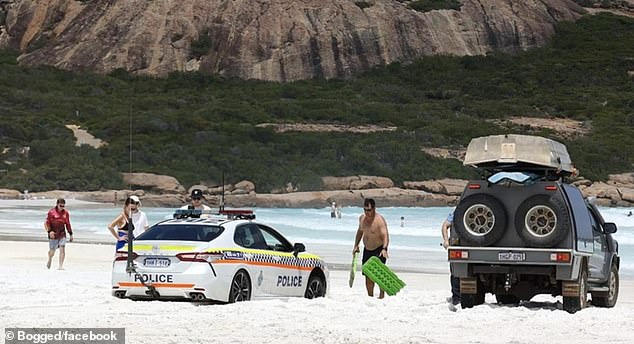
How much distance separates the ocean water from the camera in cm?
2859

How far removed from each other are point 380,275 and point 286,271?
161cm

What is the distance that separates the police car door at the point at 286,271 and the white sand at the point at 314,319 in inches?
17.6

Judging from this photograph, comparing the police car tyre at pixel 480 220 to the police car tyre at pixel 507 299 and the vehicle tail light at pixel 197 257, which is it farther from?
the vehicle tail light at pixel 197 257

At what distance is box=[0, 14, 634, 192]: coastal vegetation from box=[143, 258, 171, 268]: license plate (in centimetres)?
6707

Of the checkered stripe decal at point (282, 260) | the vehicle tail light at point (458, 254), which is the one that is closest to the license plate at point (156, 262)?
Answer: the checkered stripe decal at point (282, 260)

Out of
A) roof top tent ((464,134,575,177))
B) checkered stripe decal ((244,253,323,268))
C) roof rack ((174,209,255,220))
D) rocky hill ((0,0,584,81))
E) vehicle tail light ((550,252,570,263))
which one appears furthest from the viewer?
rocky hill ((0,0,584,81))

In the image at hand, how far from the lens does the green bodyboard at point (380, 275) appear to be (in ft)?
53.9

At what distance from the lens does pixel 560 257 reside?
14.0m

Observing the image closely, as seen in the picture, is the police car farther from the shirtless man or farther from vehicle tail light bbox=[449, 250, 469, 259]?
vehicle tail light bbox=[449, 250, 469, 259]

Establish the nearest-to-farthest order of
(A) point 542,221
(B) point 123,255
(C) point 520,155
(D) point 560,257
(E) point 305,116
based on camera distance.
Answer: (D) point 560,257 → (A) point 542,221 → (B) point 123,255 → (C) point 520,155 → (E) point 305,116

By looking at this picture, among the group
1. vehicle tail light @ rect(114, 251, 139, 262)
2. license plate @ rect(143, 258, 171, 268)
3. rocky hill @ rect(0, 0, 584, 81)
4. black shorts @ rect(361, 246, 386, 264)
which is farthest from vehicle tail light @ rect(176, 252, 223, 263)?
rocky hill @ rect(0, 0, 584, 81)

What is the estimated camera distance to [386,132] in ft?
336

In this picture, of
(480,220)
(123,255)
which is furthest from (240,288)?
(480,220)

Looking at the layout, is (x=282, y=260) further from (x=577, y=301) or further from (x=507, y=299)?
(x=577, y=301)
